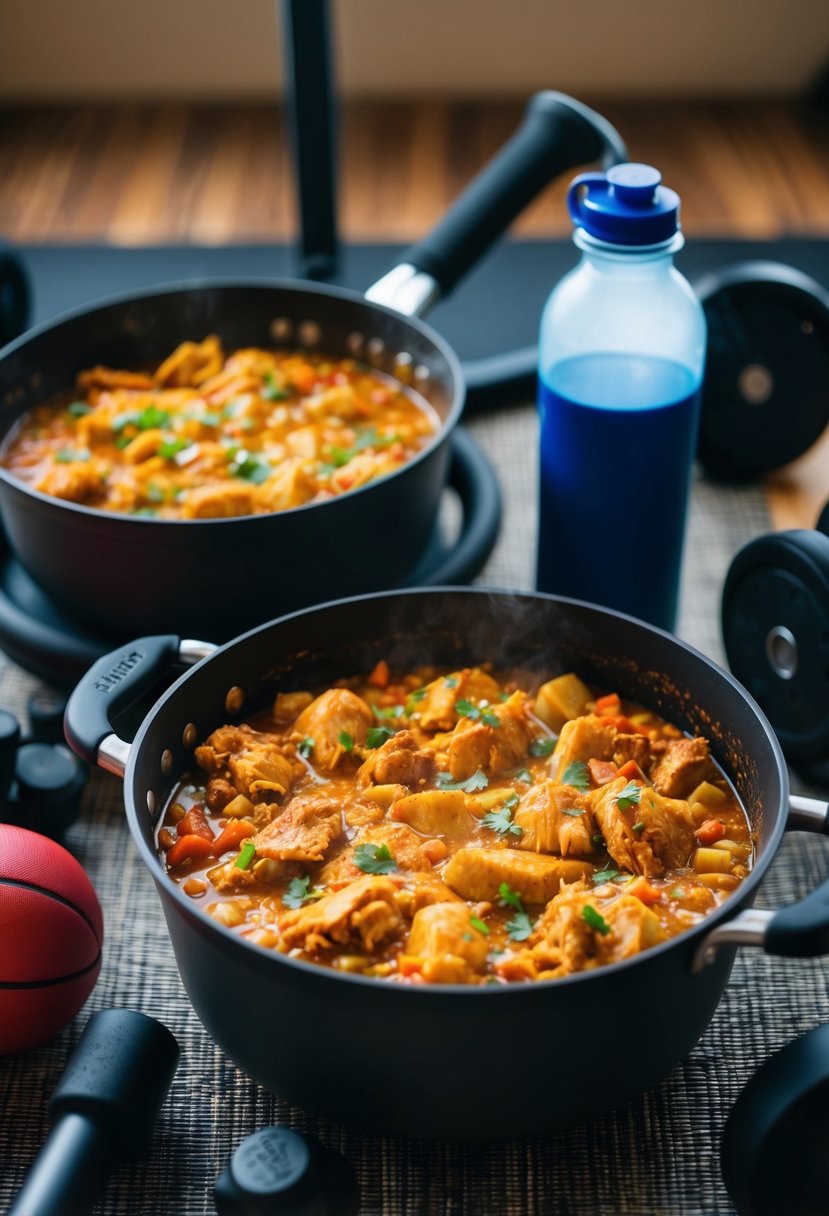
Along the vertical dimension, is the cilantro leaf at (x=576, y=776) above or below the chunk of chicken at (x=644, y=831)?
below

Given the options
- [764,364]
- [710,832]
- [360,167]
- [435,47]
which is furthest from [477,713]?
[435,47]

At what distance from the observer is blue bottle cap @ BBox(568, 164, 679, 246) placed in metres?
2.39

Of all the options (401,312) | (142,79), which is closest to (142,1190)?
(401,312)

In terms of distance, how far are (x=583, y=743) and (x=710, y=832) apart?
9.3 inches

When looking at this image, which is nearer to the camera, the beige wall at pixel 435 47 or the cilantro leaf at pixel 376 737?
the cilantro leaf at pixel 376 737

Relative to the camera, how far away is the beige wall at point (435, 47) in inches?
221

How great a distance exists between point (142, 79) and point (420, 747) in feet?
14.4

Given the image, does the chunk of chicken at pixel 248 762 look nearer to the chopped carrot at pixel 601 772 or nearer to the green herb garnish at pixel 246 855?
the green herb garnish at pixel 246 855

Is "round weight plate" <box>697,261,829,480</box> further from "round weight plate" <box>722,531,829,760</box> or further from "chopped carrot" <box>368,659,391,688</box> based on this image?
"chopped carrot" <box>368,659,391,688</box>

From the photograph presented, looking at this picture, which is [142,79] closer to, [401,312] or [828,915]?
[401,312]

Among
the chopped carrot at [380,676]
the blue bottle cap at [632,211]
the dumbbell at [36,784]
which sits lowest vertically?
the dumbbell at [36,784]

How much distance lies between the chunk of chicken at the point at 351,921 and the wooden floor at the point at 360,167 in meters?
3.34

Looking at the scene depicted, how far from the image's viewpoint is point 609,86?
19.0 feet

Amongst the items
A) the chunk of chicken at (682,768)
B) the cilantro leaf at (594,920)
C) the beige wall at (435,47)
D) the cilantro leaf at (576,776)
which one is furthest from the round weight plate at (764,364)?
the beige wall at (435,47)
